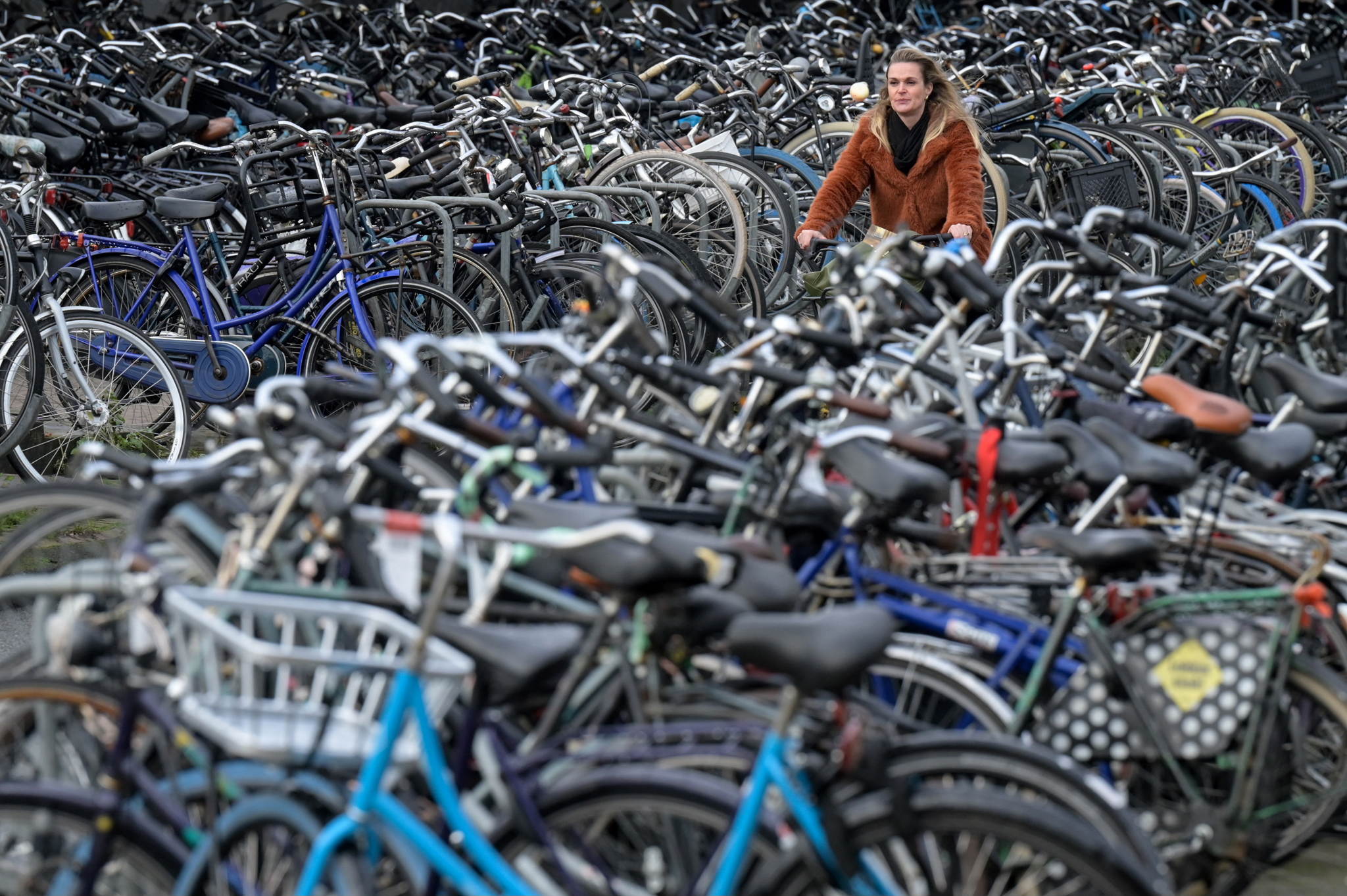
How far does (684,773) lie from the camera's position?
259 cm

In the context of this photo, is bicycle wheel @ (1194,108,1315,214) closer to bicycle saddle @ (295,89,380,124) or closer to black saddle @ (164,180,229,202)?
bicycle saddle @ (295,89,380,124)

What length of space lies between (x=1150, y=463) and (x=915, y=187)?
12.4 ft

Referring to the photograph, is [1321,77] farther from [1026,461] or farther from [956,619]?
[956,619]

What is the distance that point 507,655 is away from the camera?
8.52ft

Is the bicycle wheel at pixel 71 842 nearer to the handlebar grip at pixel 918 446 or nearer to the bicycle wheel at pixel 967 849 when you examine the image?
the bicycle wheel at pixel 967 849

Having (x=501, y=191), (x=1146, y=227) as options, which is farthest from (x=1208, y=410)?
(x=501, y=191)

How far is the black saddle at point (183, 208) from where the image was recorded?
693cm

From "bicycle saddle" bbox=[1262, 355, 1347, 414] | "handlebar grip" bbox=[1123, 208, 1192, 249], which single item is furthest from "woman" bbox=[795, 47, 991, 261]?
"bicycle saddle" bbox=[1262, 355, 1347, 414]

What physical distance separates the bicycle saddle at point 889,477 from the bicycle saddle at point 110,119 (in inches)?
222

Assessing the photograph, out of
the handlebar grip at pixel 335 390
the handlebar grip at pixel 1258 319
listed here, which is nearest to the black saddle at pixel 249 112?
the handlebar grip at pixel 335 390

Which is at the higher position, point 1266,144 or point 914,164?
point 914,164

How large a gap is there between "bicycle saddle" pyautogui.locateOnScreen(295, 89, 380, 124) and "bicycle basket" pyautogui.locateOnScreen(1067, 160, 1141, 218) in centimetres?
405

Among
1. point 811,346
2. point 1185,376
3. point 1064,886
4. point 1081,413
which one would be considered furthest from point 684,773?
point 1185,376

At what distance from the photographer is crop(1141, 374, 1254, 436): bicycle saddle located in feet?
12.6
